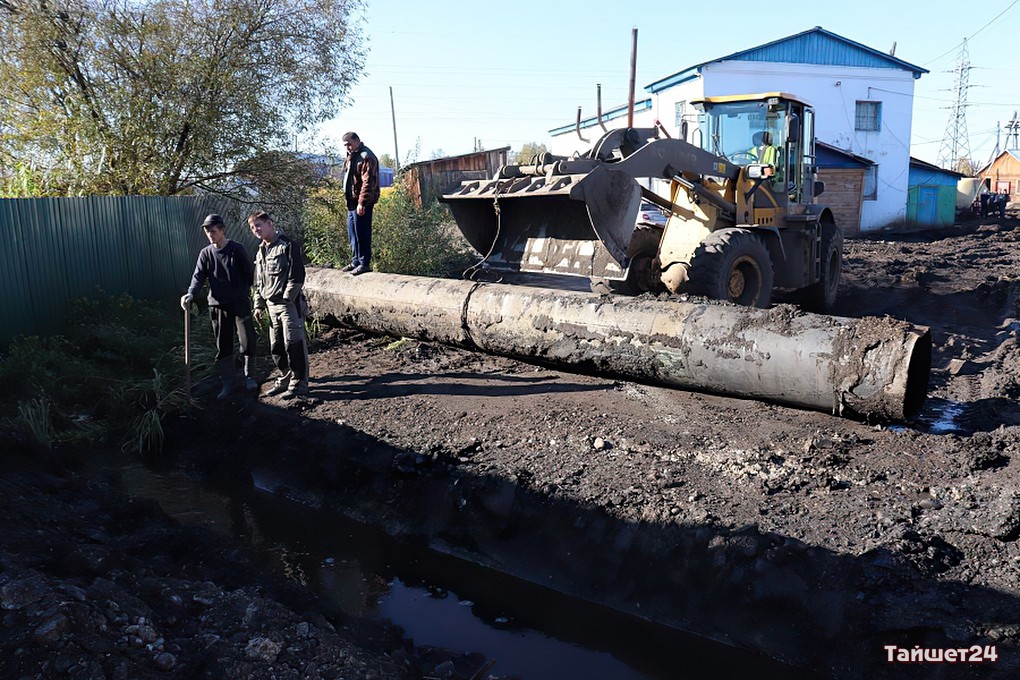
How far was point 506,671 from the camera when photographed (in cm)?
398

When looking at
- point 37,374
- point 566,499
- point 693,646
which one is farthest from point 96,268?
point 693,646

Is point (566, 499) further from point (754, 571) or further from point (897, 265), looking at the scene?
point (897, 265)

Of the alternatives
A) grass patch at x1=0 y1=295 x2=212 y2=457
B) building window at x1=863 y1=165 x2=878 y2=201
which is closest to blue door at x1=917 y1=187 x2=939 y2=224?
building window at x1=863 y1=165 x2=878 y2=201

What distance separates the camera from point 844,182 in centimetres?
2611

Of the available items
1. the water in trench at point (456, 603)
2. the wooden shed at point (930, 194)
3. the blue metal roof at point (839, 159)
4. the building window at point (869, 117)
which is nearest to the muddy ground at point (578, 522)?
the water in trench at point (456, 603)

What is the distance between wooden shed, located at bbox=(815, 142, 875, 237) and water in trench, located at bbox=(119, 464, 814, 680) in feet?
77.0

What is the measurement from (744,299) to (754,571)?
5195 mm

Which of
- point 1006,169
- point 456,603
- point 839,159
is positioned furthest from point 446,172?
point 1006,169

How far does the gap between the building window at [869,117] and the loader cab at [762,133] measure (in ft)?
62.2

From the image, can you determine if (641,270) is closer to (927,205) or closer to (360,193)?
(360,193)

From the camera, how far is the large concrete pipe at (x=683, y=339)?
17.5 ft

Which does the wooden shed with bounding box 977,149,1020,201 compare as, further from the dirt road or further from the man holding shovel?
the man holding shovel

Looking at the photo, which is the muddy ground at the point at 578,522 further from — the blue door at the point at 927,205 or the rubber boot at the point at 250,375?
the blue door at the point at 927,205

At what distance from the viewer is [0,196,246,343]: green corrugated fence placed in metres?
8.34
